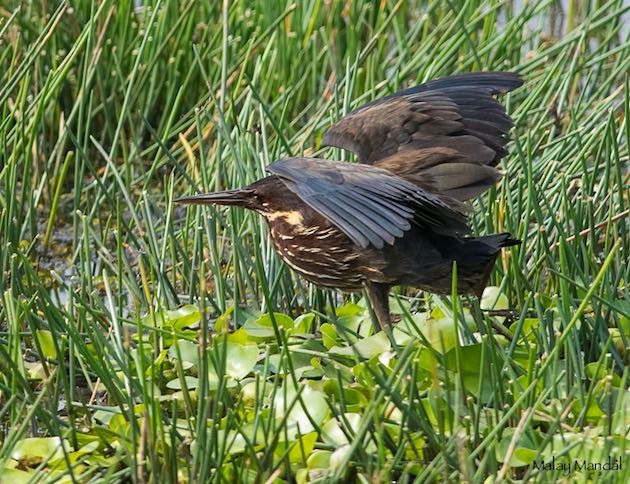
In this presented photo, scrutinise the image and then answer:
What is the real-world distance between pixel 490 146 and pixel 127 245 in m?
1.50

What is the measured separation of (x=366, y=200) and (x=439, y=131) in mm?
705

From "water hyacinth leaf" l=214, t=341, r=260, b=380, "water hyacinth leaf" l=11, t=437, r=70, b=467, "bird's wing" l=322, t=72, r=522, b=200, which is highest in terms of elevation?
"bird's wing" l=322, t=72, r=522, b=200

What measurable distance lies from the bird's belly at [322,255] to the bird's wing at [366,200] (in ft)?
0.68

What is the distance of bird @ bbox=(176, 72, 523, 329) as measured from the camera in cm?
336

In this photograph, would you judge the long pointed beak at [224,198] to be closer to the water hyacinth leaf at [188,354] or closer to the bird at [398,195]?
the bird at [398,195]

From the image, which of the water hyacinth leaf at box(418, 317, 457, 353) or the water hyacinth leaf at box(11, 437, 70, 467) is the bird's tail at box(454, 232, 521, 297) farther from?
the water hyacinth leaf at box(11, 437, 70, 467)

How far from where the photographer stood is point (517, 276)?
3561 millimetres

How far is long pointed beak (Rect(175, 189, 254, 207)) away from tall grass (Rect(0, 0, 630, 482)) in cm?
13

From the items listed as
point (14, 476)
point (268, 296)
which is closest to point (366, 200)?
point (268, 296)

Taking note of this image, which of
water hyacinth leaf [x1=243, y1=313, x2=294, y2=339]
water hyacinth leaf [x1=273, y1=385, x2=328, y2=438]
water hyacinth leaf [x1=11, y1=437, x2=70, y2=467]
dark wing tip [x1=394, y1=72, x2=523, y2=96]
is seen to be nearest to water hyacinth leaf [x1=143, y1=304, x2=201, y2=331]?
water hyacinth leaf [x1=243, y1=313, x2=294, y2=339]

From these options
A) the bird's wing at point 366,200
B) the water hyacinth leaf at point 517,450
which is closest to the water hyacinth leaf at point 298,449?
the water hyacinth leaf at point 517,450

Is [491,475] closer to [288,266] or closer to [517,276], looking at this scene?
[517,276]

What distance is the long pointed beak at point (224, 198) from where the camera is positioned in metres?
3.75

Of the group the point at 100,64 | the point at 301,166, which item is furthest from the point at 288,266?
the point at 100,64
